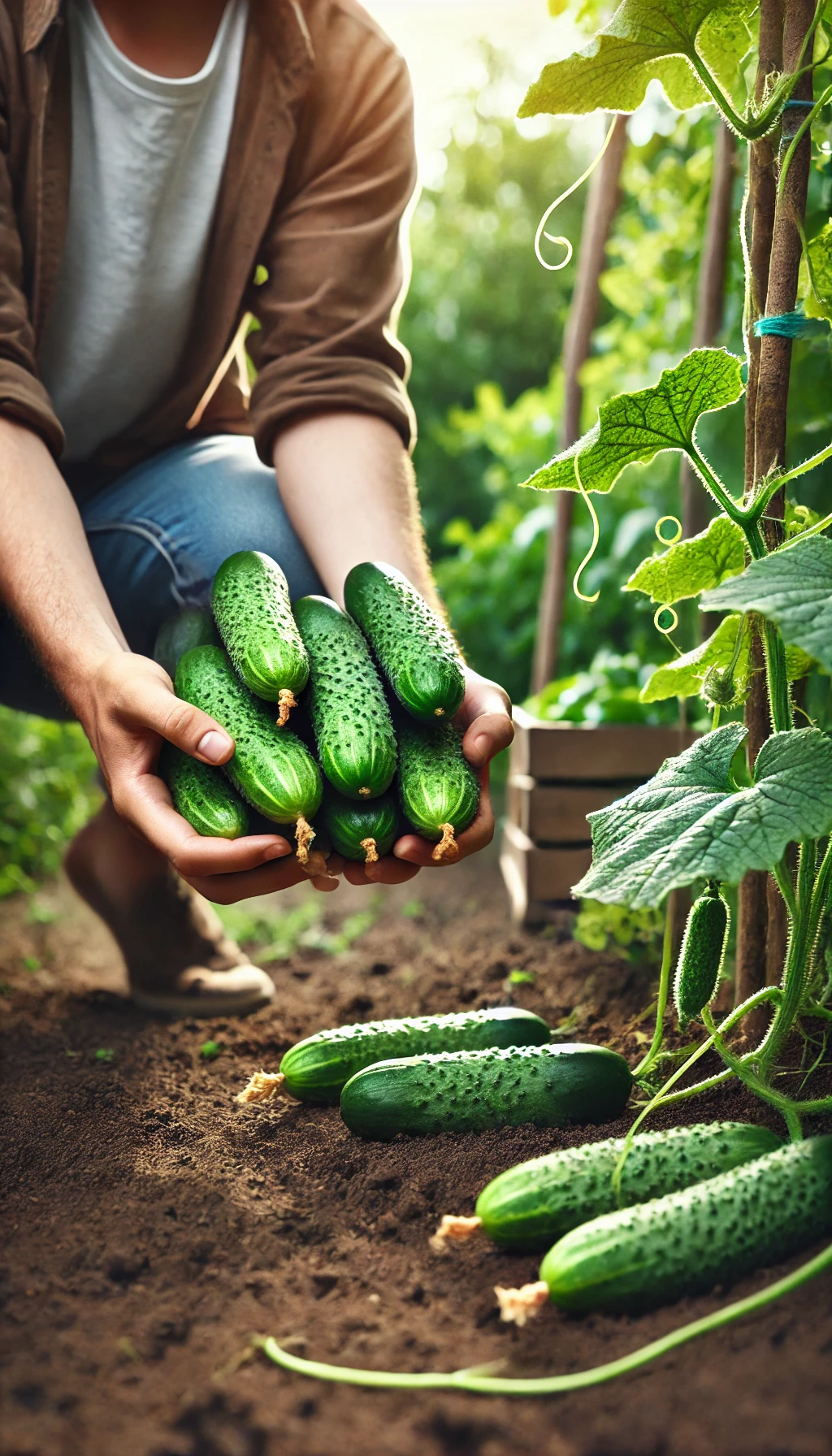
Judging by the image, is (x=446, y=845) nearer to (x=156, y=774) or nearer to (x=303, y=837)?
(x=303, y=837)

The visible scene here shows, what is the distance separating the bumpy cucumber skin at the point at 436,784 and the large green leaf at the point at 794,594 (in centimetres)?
60

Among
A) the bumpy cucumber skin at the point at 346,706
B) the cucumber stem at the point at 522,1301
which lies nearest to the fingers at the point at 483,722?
the bumpy cucumber skin at the point at 346,706

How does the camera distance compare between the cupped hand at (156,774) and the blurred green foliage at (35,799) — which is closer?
the cupped hand at (156,774)

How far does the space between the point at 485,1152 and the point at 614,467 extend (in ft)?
3.50

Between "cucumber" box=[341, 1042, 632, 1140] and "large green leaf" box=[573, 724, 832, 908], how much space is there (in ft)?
1.47

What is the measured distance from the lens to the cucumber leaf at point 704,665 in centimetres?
184

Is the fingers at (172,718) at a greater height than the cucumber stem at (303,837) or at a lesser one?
greater

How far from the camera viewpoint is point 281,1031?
2490 mm

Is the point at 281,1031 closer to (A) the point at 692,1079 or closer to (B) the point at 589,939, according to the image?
(B) the point at 589,939

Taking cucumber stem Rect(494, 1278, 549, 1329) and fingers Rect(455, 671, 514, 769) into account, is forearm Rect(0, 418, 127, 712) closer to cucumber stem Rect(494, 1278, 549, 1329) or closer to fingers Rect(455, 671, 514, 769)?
fingers Rect(455, 671, 514, 769)

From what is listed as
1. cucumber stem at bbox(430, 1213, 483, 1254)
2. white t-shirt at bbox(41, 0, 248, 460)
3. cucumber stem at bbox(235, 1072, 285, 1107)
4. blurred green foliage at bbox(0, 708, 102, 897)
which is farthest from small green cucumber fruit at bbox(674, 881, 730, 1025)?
blurred green foliage at bbox(0, 708, 102, 897)

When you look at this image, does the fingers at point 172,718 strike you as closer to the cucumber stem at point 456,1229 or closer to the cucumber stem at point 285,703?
the cucumber stem at point 285,703

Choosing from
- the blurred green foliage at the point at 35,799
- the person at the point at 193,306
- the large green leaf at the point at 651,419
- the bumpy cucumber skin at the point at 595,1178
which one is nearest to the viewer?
the bumpy cucumber skin at the point at 595,1178

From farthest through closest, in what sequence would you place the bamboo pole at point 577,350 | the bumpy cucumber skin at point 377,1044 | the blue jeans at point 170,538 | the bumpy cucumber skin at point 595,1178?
the bamboo pole at point 577,350 → the blue jeans at point 170,538 → the bumpy cucumber skin at point 377,1044 → the bumpy cucumber skin at point 595,1178
